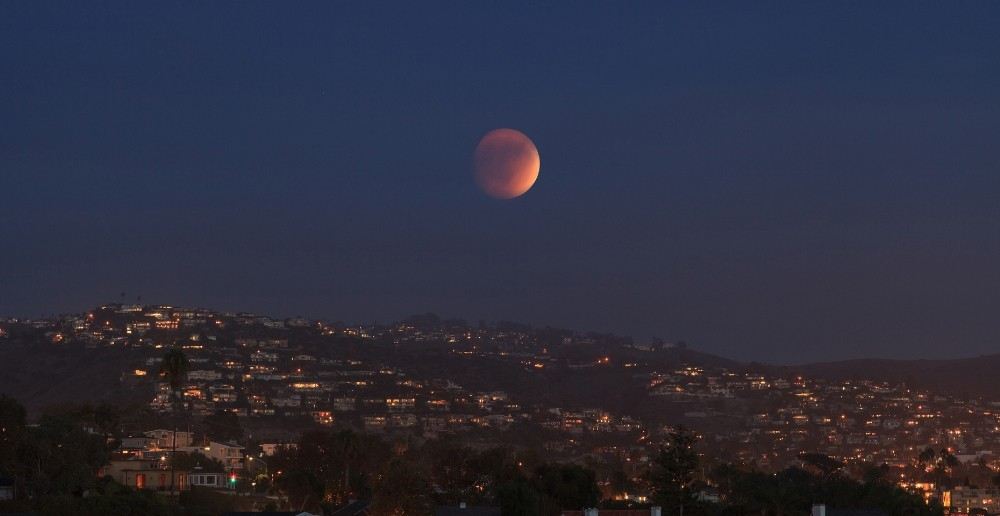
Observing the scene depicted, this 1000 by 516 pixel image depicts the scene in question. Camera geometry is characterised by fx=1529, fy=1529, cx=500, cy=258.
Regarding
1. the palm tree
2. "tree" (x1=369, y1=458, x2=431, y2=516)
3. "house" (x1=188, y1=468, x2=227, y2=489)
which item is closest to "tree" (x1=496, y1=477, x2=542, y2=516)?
"tree" (x1=369, y1=458, x2=431, y2=516)

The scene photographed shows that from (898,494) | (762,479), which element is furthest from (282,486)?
(898,494)

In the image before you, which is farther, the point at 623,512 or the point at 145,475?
the point at 145,475

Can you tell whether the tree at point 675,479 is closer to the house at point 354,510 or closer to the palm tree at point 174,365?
the house at point 354,510

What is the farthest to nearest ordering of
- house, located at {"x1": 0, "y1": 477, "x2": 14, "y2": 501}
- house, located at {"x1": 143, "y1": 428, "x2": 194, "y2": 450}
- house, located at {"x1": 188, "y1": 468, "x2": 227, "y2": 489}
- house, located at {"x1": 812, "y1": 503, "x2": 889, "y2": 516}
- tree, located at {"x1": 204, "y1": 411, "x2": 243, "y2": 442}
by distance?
tree, located at {"x1": 204, "y1": 411, "x2": 243, "y2": 442} < house, located at {"x1": 143, "y1": 428, "x2": 194, "y2": 450} < house, located at {"x1": 188, "y1": 468, "x2": 227, "y2": 489} < house, located at {"x1": 0, "y1": 477, "x2": 14, "y2": 501} < house, located at {"x1": 812, "y1": 503, "x2": 889, "y2": 516}

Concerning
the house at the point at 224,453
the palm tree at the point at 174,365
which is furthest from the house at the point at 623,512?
the house at the point at 224,453

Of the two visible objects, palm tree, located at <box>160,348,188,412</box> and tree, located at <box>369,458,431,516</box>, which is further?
palm tree, located at <box>160,348,188,412</box>

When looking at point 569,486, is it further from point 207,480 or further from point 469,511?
point 207,480

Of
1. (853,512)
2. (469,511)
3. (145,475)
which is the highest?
(469,511)

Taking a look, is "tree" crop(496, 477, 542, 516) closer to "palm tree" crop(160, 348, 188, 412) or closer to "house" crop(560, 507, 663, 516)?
"house" crop(560, 507, 663, 516)

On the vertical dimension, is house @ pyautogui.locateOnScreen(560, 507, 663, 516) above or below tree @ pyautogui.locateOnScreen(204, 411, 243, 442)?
below

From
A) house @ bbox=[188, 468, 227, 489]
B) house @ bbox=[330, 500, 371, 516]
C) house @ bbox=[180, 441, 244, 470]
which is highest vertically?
house @ bbox=[180, 441, 244, 470]

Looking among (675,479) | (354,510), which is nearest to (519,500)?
(675,479)

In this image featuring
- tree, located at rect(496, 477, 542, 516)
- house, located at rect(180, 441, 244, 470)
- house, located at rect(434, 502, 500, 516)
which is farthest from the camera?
house, located at rect(180, 441, 244, 470)
